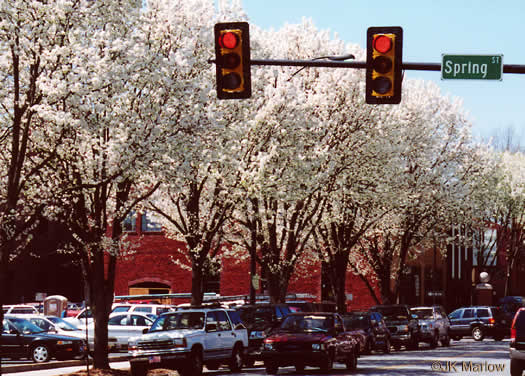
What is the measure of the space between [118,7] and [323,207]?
16787 mm

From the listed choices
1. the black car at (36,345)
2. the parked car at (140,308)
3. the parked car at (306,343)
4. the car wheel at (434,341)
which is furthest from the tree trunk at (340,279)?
the parked car at (306,343)

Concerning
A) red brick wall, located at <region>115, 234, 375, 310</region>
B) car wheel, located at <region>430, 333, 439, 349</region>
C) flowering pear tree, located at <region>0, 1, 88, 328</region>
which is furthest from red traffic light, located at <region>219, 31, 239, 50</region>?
red brick wall, located at <region>115, 234, 375, 310</region>

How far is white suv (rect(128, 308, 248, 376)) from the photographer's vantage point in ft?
74.5

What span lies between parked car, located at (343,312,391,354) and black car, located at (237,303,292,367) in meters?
4.58

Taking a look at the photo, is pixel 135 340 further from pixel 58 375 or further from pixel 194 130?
pixel 194 130

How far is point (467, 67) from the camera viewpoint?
12.0m

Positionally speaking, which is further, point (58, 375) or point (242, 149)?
point (242, 149)

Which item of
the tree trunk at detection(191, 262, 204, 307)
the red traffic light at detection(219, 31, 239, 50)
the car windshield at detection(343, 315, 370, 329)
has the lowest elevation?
the car windshield at detection(343, 315, 370, 329)

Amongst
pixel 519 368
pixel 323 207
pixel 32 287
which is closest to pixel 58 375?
pixel 519 368

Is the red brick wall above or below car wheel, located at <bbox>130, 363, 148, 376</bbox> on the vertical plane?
above

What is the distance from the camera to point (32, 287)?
70188mm

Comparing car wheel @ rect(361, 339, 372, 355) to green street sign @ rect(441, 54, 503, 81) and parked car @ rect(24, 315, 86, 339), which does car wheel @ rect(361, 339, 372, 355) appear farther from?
green street sign @ rect(441, 54, 503, 81)

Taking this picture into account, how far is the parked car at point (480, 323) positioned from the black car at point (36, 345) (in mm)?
27558

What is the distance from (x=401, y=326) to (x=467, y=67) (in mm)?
28899
